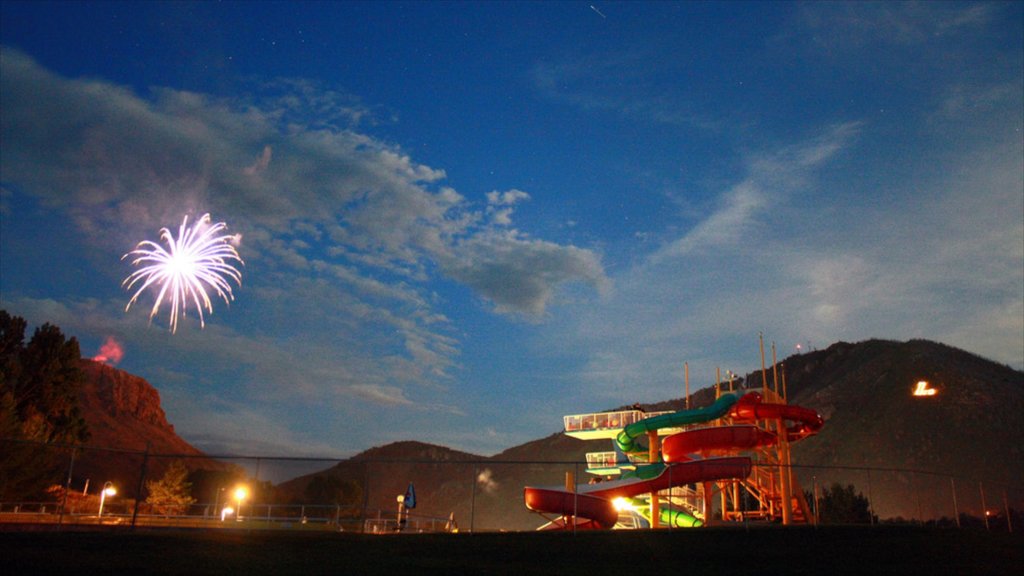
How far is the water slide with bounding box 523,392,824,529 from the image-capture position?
40.7 metres

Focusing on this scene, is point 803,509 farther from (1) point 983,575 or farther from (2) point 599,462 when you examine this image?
(1) point 983,575

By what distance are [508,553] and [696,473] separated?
21.7m

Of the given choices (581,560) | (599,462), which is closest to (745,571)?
(581,560)

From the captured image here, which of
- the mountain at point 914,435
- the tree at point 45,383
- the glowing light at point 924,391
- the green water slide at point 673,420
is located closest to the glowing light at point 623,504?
the green water slide at point 673,420

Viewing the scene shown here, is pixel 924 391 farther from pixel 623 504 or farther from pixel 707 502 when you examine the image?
pixel 707 502

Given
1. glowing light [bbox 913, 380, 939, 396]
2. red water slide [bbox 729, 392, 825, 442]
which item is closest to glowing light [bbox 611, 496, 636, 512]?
red water slide [bbox 729, 392, 825, 442]

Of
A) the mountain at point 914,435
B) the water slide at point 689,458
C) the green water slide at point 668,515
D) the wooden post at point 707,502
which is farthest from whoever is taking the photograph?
the mountain at point 914,435

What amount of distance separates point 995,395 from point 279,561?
16913 cm

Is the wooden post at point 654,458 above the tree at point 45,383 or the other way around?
the other way around

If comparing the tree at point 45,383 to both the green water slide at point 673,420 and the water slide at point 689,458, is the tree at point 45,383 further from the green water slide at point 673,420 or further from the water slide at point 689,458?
the green water slide at point 673,420

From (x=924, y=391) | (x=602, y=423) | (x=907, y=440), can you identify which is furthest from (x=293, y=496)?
(x=924, y=391)

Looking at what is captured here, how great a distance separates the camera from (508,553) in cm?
2150

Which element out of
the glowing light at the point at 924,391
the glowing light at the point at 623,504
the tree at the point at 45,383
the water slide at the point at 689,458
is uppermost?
the glowing light at the point at 924,391

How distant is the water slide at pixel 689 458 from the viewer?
134 ft
